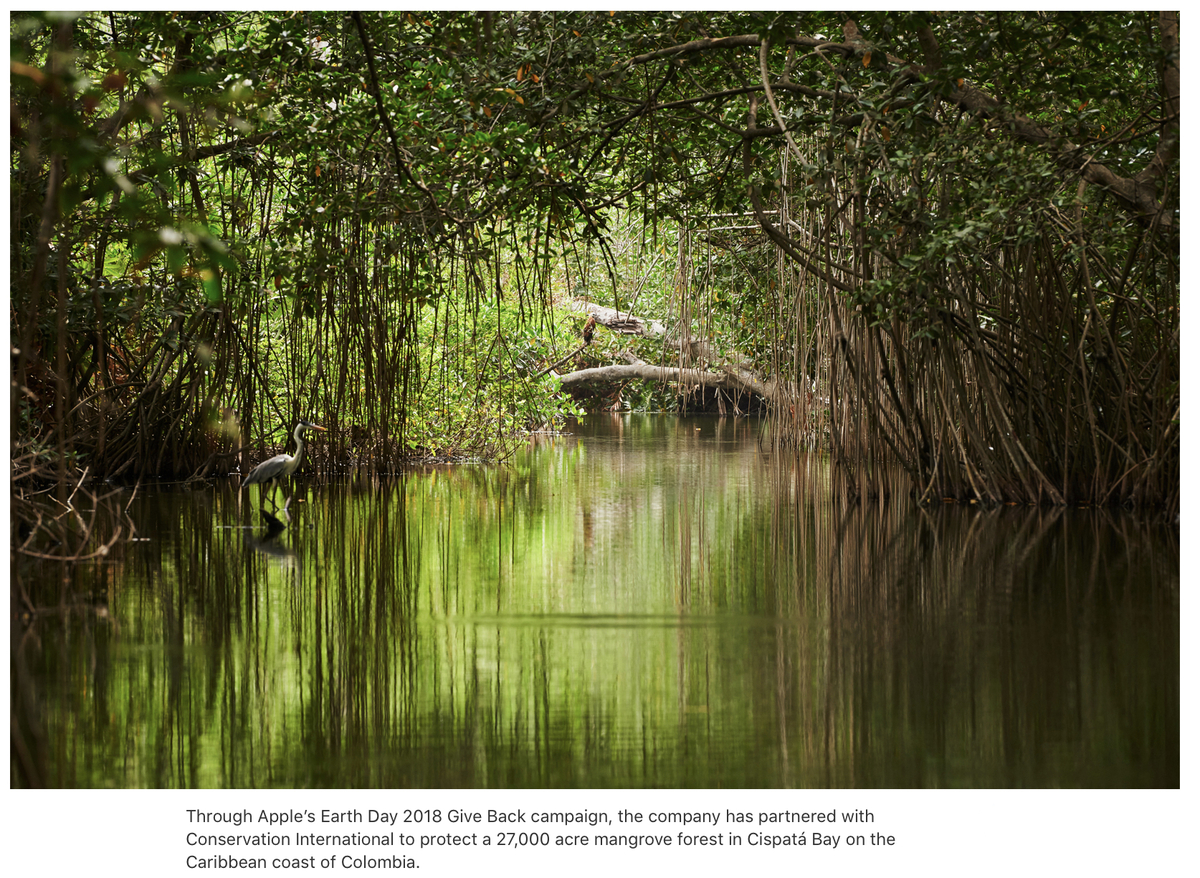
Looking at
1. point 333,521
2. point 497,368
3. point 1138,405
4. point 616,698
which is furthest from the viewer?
point 497,368

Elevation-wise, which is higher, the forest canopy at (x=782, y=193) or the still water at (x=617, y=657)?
the forest canopy at (x=782, y=193)

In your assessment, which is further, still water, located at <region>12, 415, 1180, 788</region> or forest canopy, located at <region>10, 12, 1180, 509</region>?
forest canopy, located at <region>10, 12, 1180, 509</region>

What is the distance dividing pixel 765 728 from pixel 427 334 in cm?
913

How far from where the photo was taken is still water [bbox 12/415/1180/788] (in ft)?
8.33

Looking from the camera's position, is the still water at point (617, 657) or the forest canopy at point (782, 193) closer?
the still water at point (617, 657)

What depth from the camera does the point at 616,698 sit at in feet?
9.80

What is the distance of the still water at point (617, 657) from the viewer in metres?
2.54

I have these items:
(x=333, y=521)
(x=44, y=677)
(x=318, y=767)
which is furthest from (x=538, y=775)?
(x=333, y=521)

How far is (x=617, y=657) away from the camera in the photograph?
344cm

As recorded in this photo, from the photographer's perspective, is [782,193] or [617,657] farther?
[782,193]

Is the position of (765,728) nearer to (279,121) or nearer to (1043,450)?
(1043,450)

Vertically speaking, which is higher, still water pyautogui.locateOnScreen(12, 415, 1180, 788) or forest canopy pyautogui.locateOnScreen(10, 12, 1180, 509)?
forest canopy pyautogui.locateOnScreen(10, 12, 1180, 509)

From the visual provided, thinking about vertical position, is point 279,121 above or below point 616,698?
above

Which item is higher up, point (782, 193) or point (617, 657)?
point (782, 193)
